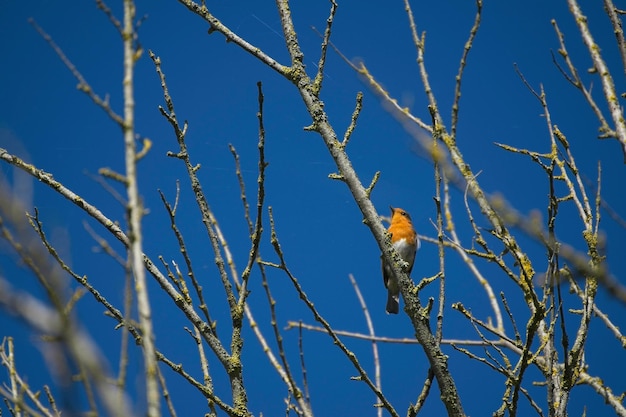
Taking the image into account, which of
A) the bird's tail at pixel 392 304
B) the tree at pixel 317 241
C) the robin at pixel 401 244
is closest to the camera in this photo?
the tree at pixel 317 241

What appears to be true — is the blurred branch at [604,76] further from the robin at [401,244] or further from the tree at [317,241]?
the robin at [401,244]

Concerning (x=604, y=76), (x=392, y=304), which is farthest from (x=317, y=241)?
(x=604, y=76)

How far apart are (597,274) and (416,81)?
3322 cm

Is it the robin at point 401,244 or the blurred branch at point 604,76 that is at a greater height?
the robin at point 401,244

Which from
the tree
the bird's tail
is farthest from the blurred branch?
the bird's tail

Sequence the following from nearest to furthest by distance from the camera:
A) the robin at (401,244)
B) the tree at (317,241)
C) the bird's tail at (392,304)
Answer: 1. the tree at (317,241)
2. the robin at (401,244)
3. the bird's tail at (392,304)

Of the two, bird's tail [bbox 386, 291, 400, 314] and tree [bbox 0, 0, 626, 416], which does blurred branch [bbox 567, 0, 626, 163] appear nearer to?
tree [bbox 0, 0, 626, 416]

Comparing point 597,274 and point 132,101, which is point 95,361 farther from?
point 597,274

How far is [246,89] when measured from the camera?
37406mm

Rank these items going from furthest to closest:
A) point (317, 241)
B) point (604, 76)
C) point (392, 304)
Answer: point (317, 241), point (392, 304), point (604, 76)

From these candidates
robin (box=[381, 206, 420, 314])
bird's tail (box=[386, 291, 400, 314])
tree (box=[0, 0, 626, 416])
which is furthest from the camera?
bird's tail (box=[386, 291, 400, 314])

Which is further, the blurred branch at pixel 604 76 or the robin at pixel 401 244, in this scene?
the robin at pixel 401 244

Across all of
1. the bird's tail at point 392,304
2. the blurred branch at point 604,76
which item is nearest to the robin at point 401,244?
the bird's tail at point 392,304

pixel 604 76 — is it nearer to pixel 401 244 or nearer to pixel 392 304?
pixel 401 244
